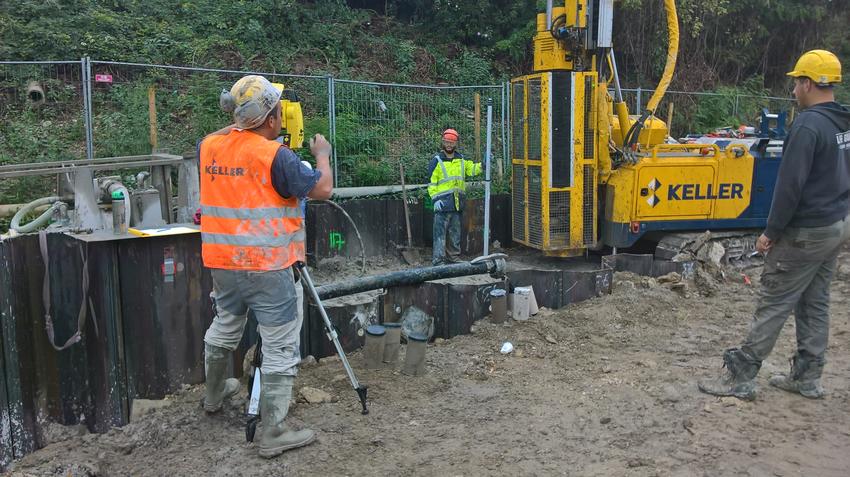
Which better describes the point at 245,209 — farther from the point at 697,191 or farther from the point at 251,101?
the point at 697,191

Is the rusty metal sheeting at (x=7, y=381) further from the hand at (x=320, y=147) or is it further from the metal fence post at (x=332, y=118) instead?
the metal fence post at (x=332, y=118)

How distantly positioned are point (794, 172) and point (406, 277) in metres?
3.02

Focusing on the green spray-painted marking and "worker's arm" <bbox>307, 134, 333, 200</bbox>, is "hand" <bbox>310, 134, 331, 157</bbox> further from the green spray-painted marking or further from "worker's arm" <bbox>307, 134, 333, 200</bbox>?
the green spray-painted marking

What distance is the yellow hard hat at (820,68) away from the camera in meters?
4.23

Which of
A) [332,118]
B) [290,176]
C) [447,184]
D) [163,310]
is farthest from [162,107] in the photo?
[290,176]

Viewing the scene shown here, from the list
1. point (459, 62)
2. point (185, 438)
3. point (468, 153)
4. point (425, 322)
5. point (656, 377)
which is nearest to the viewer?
point (185, 438)

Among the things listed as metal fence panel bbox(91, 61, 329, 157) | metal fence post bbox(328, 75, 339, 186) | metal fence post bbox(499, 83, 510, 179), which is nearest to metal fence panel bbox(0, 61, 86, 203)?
metal fence panel bbox(91, 61, 329, 157)

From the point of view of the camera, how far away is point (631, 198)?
320 inches

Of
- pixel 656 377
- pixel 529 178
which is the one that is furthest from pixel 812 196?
pixel 529 178

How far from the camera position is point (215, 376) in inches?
160

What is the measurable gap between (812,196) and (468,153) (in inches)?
343

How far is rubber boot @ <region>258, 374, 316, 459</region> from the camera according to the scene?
12.3ft

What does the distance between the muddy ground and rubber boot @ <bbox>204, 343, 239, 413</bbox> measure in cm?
10

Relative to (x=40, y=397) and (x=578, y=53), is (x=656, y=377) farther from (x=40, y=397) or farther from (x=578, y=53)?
(x=578, y=53)
